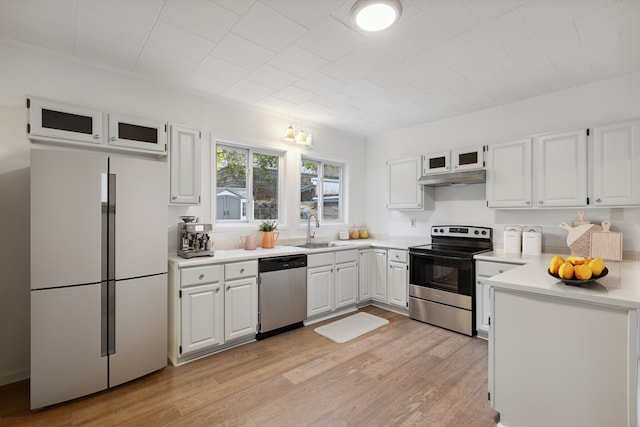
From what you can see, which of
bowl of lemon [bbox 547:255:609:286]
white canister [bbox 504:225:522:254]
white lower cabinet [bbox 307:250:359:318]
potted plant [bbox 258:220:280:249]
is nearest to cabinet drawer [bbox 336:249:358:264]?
white lower cabinet [bbox 307:250:359:318]

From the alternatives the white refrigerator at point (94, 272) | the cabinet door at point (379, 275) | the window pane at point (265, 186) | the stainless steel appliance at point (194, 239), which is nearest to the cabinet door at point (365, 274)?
the cabinet door at point (379, 275)

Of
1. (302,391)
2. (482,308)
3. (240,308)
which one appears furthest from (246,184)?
(482,308)

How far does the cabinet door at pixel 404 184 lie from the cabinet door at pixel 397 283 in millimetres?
883

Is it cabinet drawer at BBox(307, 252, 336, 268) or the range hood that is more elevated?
the range hood

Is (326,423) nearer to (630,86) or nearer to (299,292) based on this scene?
(299,292)

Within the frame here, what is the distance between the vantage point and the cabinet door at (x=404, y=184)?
163 inches

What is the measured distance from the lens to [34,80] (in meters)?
2.40

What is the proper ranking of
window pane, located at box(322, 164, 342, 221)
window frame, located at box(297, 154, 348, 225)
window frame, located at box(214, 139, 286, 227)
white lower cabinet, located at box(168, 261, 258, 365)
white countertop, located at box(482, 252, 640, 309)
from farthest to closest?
window pane, located at box(322, 164, 342, 221) → window frame, located at box(297, 154, 348, 225) → window frame, located at box(214, 139, 286, 227) → white lower cabinet, located at box(168, 261, 258, 365) → white countertop, located at box(482, 252, 640, 309)

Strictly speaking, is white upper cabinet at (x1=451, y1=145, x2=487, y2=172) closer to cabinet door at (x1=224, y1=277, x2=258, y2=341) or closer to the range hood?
the range hood

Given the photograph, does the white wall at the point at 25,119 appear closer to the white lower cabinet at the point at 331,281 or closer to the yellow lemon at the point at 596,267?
the white lower cabinet at the point at 331,281

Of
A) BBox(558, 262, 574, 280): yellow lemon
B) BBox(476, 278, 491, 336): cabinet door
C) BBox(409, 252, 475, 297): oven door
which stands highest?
BBox(558, 262, 574, 280): yellow lemon

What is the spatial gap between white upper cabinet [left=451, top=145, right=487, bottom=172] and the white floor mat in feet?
7.02

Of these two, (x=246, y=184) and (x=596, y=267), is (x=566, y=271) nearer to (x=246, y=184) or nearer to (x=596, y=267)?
(x=596, y=267)

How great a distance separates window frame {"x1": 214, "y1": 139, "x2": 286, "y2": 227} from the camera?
134 inches
